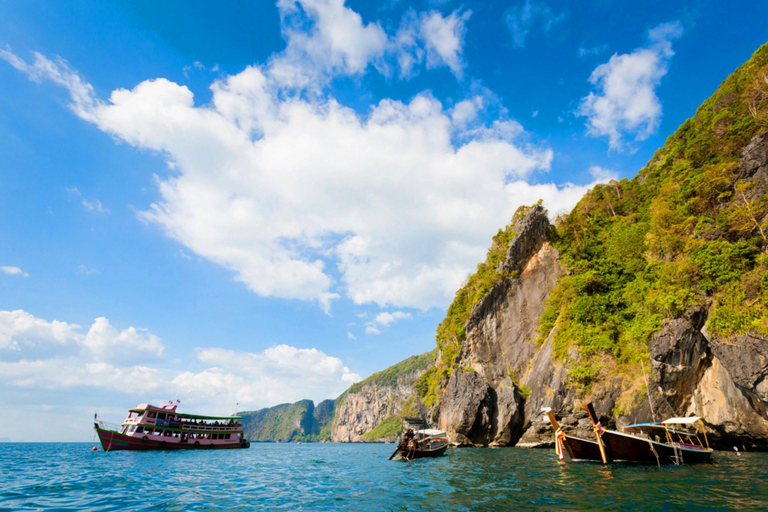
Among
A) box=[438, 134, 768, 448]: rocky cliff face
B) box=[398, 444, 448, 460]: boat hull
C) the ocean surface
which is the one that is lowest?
box=[398, 444, 448, 460]: boat hull

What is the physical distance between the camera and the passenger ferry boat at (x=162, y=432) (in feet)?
135

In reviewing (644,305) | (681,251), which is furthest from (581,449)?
(681,251)

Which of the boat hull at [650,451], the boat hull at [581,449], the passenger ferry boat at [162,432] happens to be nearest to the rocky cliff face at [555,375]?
the boat hull at [650,451]

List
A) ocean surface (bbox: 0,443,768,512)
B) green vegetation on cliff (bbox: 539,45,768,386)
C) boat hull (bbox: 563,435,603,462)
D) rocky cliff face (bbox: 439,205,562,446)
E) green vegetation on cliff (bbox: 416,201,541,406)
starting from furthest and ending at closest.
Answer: green vegetation on cliff (bbox: 416,201,541,406), rocky cliff face (bbox: 439,205,562,446), green vegetation on cliff (bbox: 539,45,768,386), boat hull (bbox: 563,435,603,462), ocean surface (bbox: 0,443,768,512)

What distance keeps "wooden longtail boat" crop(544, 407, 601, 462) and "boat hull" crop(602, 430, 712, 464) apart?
1.12 m

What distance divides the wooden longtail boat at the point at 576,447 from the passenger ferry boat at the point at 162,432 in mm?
46355

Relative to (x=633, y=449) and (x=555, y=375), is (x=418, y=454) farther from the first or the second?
(x=555, y=375)

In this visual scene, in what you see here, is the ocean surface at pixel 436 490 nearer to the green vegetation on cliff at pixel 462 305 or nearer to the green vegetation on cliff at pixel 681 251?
the green vegetation on cliff at pixel 681 251

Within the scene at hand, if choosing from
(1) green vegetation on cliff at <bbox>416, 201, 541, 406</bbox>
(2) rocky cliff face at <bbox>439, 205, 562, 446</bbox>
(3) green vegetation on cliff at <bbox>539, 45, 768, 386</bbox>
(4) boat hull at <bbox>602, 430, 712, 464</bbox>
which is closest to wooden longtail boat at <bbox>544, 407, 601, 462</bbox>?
(4) boat hull at <bbox>602, 430, 712, 464</bbox>

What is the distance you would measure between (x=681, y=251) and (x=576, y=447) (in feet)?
78.2

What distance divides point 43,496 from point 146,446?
3534cm

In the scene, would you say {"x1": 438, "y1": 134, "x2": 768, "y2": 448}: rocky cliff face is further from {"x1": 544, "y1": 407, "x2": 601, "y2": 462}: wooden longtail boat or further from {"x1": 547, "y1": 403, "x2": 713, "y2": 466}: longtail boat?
{"x1": 544, "y1": 407, "x2": 601, "y2": 462}: wooden longtail boat

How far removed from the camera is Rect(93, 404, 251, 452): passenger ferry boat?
4109 cm

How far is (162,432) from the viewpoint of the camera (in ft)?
146
